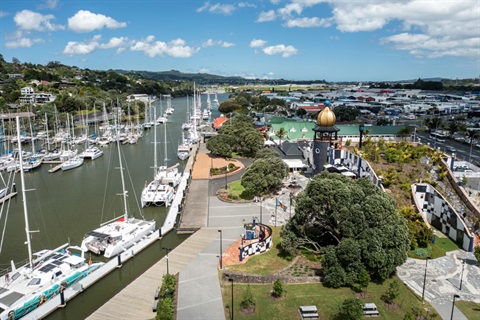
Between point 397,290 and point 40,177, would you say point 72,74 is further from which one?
point 397,290

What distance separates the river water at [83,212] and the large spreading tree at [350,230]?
12.9 m

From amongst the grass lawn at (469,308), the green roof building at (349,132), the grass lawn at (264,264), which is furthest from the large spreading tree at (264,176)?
the green roof building at (349,132)

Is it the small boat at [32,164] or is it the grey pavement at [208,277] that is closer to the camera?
the grey pavement at [208,277]

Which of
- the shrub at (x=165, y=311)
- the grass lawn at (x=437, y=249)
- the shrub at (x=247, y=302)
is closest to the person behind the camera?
the shrub at (x=165, y=311)

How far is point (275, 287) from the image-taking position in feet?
73.9

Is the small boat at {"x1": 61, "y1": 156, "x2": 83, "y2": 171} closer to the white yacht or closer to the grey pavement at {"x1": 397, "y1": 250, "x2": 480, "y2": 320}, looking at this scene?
the white yacht

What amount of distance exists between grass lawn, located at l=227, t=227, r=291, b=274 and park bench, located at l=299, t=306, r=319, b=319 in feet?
15.6

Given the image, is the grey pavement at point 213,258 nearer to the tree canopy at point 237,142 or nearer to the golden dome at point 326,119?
the golden dome at point 326,119

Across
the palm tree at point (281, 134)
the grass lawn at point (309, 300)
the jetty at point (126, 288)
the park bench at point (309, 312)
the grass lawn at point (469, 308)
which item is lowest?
the jetty at point (126, 288)

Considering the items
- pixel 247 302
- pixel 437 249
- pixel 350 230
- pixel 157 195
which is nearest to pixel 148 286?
pixel 247 302

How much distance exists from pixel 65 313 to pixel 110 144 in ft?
198

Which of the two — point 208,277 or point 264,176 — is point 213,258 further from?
point 264,176

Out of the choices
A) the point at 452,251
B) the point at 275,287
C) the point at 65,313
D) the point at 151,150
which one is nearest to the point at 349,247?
the point at 275,287

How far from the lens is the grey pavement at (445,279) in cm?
2275
